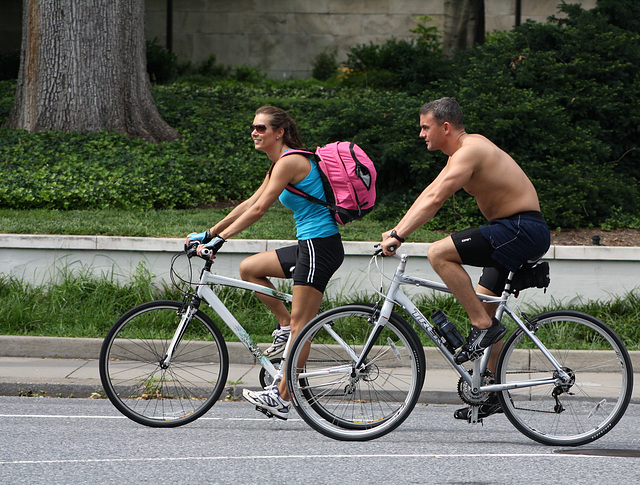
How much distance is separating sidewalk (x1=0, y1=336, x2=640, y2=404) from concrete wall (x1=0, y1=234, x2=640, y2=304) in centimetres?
97

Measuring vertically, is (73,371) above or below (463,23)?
below

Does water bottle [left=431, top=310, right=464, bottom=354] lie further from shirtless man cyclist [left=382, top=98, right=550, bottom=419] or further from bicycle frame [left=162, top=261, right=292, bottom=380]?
bicycle frame [left=162, top=261, right=292, bottom=380]

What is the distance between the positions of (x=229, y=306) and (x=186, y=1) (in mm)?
13369

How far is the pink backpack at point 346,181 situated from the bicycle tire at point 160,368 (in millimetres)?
1029

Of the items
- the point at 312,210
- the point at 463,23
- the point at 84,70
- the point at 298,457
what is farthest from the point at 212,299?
the point at 463,23

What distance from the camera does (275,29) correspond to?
1978 centimetres

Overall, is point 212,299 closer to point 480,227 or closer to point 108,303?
point 480,227

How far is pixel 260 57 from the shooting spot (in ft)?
64.7

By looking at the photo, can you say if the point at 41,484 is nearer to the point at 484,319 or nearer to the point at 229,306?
the point at 484,319

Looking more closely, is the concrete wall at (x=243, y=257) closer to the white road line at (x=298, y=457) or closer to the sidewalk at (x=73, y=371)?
the sidewalk at (x=73, y=371)

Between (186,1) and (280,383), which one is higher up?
(186,1)

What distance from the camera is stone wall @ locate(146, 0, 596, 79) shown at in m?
19.7

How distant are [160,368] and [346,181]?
1621mm

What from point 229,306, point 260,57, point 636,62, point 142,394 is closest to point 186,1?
point 260,57
